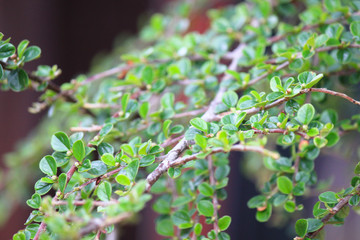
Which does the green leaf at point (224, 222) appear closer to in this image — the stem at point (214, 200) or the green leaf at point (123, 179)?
the stem at point (214, 200)

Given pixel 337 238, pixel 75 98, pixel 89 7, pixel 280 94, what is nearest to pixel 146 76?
pixel 75 98

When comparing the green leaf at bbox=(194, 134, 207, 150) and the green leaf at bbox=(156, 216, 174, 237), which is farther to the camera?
the green leaf at bbox=(156, 216, 174, 237)

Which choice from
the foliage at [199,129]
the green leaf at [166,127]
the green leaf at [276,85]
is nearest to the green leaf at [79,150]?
the foliage at [199,129]

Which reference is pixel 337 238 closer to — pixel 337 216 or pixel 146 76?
pixel 337 216

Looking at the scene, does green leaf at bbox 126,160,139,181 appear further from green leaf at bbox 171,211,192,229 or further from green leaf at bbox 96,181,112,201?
green leaf at bbox 171,211,192,229

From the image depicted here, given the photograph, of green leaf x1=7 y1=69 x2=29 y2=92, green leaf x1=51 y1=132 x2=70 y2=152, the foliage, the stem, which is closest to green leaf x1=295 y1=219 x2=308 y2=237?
the foliage

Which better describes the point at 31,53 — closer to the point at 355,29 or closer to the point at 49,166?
the point at 49,166
